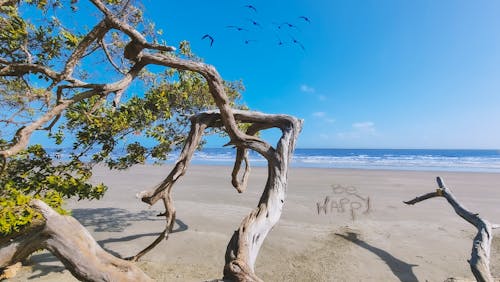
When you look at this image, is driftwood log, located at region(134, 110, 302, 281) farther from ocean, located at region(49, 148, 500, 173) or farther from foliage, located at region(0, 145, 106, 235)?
ocean, located at region(49, 148, 500, 173)

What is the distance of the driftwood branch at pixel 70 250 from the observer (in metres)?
1.59

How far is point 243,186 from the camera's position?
4.15 metres

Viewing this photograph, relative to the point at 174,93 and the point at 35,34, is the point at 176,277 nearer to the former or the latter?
the point at 174,93

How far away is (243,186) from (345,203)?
7.60m

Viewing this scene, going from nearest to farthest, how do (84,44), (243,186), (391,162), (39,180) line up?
1. (84,44)
2. (39,180)
3. (243,186)
4. (391,162)

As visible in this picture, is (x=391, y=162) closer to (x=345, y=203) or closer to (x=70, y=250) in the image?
(x=345, y=203)

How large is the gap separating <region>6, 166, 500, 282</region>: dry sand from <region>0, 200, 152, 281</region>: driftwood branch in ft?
11.3

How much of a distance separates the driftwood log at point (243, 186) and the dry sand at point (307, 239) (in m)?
2.31

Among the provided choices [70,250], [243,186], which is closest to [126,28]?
[70,250]

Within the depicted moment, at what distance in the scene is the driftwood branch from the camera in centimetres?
159

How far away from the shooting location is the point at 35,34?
4074 millimetres

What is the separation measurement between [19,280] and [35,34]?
3896 mm

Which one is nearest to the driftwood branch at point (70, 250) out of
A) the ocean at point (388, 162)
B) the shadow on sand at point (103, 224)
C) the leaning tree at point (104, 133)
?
the leaning tree at point (104, 133)

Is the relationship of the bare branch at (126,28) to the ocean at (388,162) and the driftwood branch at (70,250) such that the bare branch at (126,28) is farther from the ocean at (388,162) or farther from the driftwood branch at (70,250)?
the ocean at (388,162)
